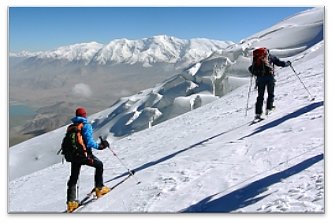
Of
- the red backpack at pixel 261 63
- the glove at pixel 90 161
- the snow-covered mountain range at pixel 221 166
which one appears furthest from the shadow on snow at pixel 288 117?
the glove at pixel 90 161

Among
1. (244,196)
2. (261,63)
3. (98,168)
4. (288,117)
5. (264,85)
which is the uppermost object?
(261,63)

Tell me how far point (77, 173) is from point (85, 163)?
9.4 inches

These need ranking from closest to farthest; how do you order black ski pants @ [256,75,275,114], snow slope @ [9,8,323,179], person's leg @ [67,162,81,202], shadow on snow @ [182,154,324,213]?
shadow on snow @ [182,154,324,213] < person's leg @ [67,162,81,202] < black ski pants @ [256,75,275,114] < snow slope @ [9,8,323,179]

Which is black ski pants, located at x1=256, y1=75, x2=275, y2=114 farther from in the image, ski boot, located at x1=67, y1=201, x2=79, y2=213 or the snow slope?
the snow slope

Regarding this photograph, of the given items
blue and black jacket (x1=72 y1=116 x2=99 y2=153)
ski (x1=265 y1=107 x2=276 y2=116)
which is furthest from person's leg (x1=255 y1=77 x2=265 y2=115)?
blue and black jacket (x1=72 y1=116 x2=99 y2=153)

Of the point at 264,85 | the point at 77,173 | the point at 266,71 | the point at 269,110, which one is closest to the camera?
the point at 77,173

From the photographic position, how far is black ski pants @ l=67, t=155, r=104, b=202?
5.85 metres

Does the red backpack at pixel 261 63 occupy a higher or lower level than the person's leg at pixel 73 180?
higher

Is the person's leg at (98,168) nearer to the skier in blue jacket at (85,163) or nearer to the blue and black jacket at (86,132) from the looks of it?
the skier in blue jacket at (85,163)

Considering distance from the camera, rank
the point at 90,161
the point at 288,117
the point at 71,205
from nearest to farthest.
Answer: the point at 90,161 → the point at 71,205 → the point at 288,117

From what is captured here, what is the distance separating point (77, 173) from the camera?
5.96 m

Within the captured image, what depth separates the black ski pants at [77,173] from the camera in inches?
230

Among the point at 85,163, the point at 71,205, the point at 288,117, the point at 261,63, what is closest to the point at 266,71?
the point at 261,63

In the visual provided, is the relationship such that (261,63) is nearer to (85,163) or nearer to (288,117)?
(288,117)
